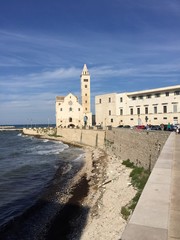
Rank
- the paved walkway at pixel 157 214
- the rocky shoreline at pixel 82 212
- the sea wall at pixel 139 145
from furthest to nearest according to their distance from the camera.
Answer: the sea wall at pixel 139 145, the rocky shoreline at pixel 82 212, the paved walkway at pixel 157 214

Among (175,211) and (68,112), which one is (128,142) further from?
(68,112)

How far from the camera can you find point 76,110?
84.1 meters

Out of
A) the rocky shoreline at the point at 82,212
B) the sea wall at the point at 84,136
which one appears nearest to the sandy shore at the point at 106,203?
the rocky shoreline at the point at 82,212

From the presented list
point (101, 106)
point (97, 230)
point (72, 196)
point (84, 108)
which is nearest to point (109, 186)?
point (72, 196)

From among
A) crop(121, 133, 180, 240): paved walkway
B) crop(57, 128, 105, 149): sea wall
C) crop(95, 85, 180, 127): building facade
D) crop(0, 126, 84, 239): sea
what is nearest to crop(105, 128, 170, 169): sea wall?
crop(0, 126, 84, 239): sea

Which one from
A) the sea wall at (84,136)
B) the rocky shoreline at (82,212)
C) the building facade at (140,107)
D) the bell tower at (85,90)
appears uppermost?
the bell tower at (85,90)

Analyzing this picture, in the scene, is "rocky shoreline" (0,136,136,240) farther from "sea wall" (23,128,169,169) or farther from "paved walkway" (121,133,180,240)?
"paved walkway" (121,133,180,240)

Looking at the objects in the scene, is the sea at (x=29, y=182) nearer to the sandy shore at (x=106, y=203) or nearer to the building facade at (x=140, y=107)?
the sandy shore at (x=106, y=203)

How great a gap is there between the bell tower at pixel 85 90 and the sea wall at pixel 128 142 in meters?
20.8

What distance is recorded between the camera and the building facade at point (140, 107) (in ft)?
177

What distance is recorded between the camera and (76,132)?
213 ft

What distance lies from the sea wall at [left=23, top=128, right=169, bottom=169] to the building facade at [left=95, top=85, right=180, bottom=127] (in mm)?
9902

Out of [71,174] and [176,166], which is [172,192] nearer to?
[176,166]

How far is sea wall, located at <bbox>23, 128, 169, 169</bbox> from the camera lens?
22078 mm
